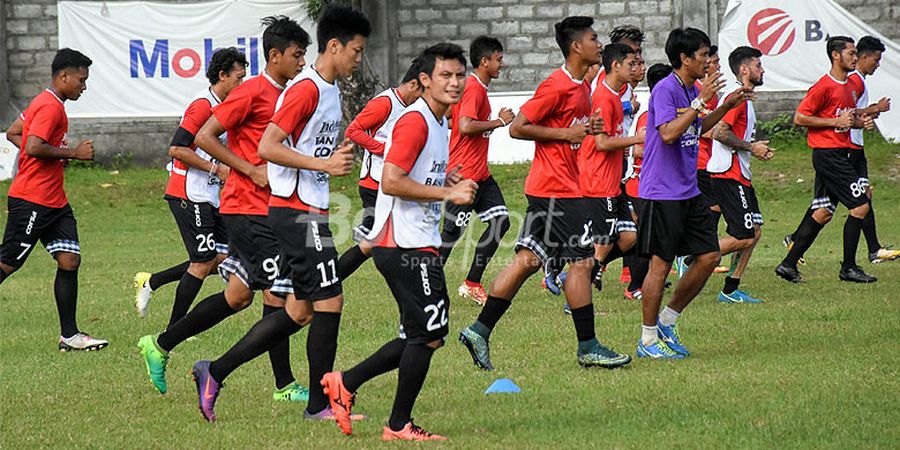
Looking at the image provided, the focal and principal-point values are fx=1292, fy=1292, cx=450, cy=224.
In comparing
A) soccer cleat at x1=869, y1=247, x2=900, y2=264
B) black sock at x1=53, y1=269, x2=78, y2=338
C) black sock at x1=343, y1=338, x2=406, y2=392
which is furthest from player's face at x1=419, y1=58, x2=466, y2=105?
soccer cleat at x1=869, y1=247, x2=900, y2=264

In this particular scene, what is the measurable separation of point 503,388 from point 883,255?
Result: 25.3 ft

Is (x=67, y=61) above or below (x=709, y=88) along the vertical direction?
above

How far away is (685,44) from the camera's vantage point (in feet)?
29.0

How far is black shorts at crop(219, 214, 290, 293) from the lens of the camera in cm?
770

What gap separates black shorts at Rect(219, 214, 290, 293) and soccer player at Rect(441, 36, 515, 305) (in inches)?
159

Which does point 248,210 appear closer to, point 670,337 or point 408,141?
point 408,141

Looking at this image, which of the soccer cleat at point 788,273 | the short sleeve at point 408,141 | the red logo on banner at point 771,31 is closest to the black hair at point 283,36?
the short sleeve at point 408,141

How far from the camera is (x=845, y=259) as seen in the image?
12.7 metres

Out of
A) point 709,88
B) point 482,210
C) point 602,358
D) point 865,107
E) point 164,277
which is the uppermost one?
point 709,88

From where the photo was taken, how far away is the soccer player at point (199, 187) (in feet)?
31.2

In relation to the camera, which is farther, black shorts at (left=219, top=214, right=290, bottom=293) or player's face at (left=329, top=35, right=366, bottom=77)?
black shorts at (left=219, top=214, right=290, bottom=293)

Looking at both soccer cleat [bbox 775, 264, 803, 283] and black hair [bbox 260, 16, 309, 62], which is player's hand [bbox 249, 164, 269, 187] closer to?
black hair [bbox 260, 16, 309, 62]

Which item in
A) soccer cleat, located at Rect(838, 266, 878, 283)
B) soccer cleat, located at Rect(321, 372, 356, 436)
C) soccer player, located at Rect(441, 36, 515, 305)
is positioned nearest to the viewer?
soccer cleat, located at Rect(321, 372, 356, 436)

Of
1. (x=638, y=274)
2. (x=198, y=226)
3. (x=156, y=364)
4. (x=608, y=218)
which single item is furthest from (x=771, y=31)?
(x=156, y=364)
